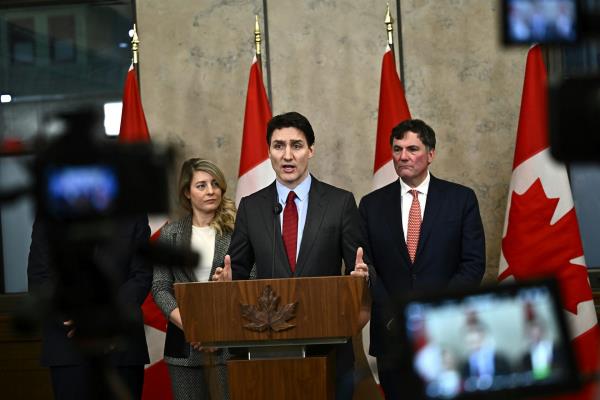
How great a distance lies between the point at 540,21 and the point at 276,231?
9.20 ft

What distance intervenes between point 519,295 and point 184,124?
4.96 meters

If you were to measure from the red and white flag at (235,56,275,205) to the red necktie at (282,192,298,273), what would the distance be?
139 cm

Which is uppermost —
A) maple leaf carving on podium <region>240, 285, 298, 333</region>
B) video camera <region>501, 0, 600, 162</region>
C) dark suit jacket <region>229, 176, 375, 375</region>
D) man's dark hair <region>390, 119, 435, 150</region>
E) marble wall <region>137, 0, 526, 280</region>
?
marble wall <region>137, 0, 526, 280</region>

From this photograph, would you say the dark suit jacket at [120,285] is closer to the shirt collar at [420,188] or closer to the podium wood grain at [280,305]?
the podium wood grain at [280,305]

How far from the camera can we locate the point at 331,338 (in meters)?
4.06

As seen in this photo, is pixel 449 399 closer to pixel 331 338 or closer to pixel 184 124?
pixel 331 338

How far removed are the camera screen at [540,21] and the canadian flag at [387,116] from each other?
403 centimetres

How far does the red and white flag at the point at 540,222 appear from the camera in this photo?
A: 5770 millimetres

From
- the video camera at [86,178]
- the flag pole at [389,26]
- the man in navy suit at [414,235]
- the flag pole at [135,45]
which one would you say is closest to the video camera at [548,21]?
the video camera at [86,178]

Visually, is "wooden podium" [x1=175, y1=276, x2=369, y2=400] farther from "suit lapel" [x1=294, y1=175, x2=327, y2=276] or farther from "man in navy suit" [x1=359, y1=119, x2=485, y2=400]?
"man in navy suit" [x1=359, y1=119, x2=485, y2=400]

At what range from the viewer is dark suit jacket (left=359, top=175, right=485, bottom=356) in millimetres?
5047

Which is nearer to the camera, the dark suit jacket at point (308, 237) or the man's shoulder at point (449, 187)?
the dark suit jacket at point (308, 237)

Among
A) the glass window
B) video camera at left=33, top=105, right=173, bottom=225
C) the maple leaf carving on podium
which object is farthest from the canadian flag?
video camera at left=33, top=105, right=173, bottom=225

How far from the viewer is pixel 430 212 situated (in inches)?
202
